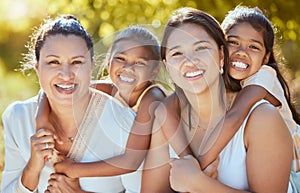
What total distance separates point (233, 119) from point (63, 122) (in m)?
0.91

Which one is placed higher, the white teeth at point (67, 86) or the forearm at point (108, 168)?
the white teeth at point (67, 86)

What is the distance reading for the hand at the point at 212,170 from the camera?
2785 millimetres

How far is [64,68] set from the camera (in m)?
2.96

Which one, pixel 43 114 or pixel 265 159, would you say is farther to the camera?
pixel 43 114

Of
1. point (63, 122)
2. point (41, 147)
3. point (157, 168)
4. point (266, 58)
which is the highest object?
point (266, 58)

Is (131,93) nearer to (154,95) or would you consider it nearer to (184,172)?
(154,95)

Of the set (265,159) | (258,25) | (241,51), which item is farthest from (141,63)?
(265,159)

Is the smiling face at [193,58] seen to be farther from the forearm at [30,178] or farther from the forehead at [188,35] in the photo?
the forearm at [30,178]

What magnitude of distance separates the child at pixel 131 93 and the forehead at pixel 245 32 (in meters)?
0.41

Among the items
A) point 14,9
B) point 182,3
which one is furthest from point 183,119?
point 14,9

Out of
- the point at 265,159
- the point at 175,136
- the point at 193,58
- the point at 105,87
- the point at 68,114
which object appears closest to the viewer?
the point at 265,159

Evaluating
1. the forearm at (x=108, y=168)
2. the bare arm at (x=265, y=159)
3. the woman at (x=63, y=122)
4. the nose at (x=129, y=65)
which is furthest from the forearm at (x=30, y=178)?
the bare arm at (x=265, y=159)

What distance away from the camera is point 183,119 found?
2.96 m

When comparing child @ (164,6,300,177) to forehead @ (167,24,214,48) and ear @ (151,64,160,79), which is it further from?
ear @ (151,64,160,79)
